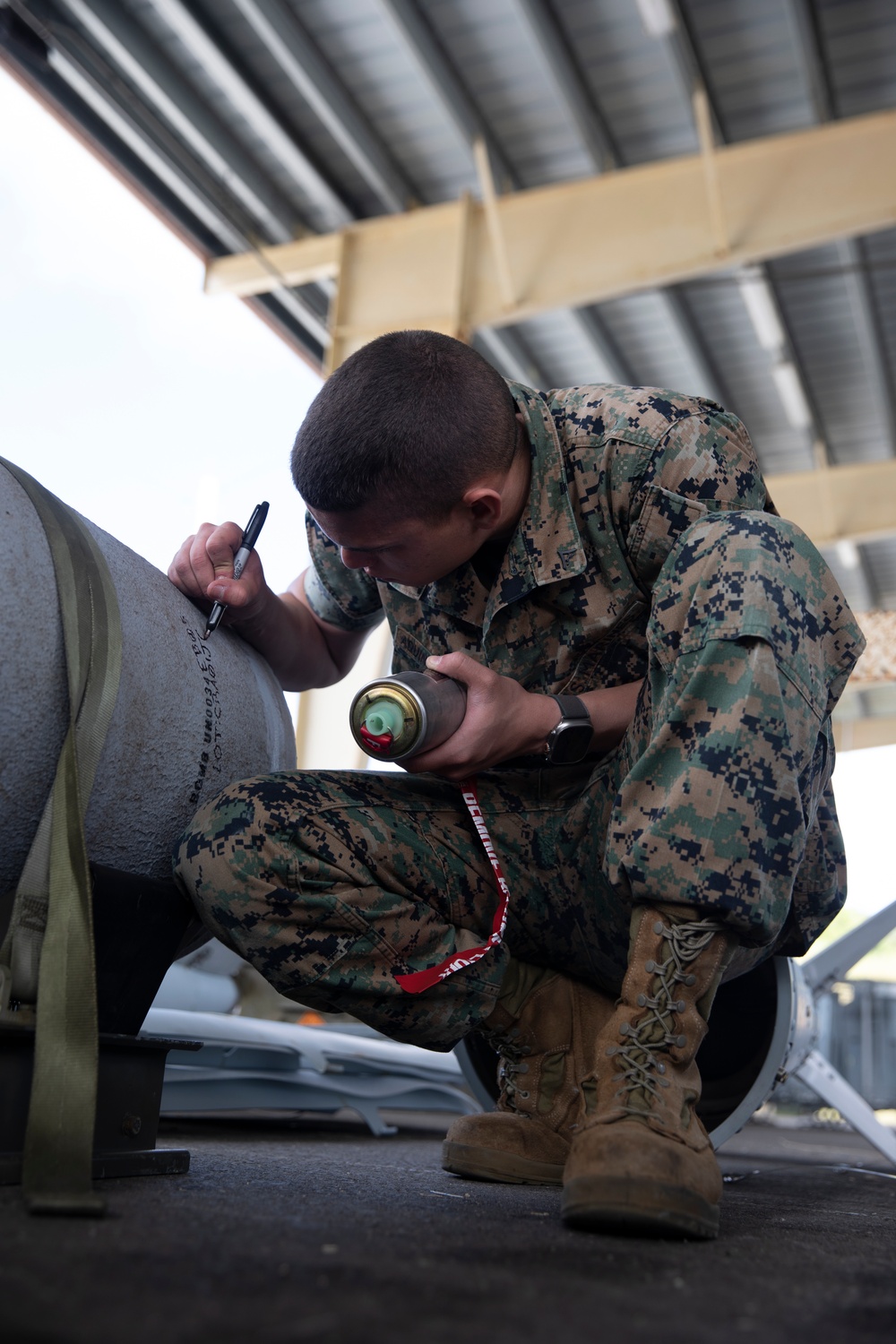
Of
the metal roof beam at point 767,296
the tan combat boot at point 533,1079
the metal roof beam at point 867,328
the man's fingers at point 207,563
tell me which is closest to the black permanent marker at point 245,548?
the man's fingers at point 207,563

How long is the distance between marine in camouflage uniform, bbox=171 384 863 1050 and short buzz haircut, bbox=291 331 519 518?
93 millimetres

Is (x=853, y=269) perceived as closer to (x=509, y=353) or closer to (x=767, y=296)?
(x=767, y=296)

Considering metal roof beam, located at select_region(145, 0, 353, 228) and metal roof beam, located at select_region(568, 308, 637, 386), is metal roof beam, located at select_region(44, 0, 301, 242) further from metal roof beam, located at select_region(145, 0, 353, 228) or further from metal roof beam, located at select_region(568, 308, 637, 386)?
metal roof beam, located at select_region(568, 308, 637, 386)

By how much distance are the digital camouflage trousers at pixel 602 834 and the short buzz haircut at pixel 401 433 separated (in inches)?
9.7

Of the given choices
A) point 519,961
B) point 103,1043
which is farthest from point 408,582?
point 103,1043

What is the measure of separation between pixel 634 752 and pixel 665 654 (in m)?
0.12

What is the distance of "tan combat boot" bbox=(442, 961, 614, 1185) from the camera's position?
1.14 m

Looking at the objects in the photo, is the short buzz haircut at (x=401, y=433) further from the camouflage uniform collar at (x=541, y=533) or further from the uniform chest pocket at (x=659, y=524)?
the uniform chest pocket at (x=659, y=524)

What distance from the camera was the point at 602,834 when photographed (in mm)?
1159

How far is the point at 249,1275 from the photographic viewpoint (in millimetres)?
566

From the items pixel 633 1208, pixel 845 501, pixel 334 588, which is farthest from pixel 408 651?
pixel 845 501

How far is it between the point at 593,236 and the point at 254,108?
4.52 feet

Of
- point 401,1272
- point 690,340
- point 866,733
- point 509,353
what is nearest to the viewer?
point 401,1272

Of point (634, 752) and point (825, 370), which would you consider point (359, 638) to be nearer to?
point (634, 752)
